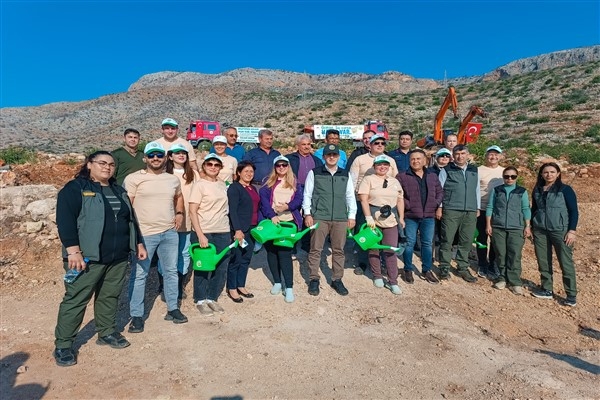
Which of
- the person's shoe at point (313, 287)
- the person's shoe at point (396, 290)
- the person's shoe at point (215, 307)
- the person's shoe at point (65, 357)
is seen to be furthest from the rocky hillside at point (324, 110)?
the person's shoe at point (65, 357)

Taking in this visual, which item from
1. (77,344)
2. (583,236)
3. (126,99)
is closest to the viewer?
(77,344)

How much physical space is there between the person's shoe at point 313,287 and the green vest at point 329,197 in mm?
→ 869

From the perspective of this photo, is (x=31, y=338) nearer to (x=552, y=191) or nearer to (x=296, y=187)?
(x=296, y=187)

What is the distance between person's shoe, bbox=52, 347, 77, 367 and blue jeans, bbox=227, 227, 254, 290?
1.82 meters

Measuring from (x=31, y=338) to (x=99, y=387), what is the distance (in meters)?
1.33

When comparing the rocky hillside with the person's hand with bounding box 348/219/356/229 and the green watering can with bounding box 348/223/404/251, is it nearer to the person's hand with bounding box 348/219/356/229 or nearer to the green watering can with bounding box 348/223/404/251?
the green watering can with bounding box 348/223/404/251

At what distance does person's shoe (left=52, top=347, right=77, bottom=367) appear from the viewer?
3.33 meters

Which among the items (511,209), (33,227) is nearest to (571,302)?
(511,209)

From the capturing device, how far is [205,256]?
418cm

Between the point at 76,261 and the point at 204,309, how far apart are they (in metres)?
1.59

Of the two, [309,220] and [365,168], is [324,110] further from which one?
[309,220]

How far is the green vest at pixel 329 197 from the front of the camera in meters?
4.74

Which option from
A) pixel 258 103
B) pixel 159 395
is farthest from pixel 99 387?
pixel 258 103

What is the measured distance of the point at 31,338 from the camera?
151 inches
